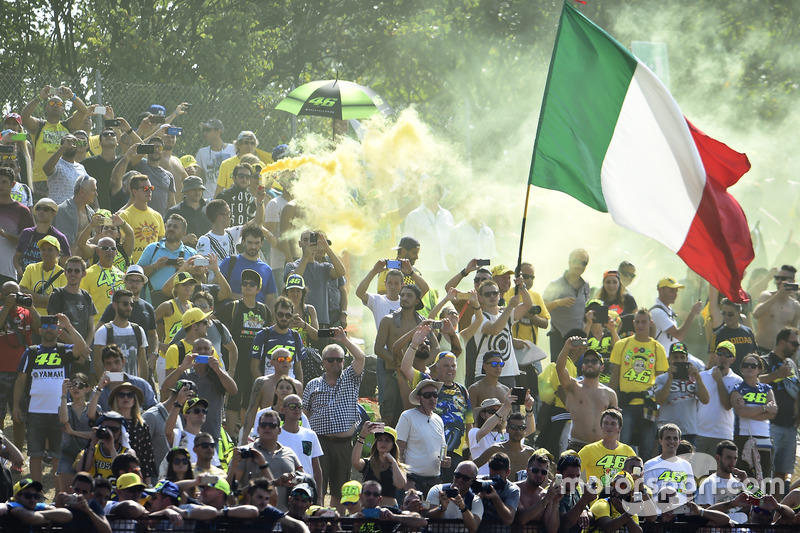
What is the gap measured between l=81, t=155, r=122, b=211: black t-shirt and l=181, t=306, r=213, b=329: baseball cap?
339 centimetres

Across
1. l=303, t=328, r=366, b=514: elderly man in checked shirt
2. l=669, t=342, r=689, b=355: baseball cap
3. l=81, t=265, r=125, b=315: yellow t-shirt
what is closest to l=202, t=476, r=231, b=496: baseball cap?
l=303, t=328, r=366, b=514: elderly man in checked shirt

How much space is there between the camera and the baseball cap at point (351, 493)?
8883mm

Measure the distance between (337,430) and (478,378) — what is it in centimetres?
172

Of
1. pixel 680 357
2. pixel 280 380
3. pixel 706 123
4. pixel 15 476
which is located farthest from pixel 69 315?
pixel 706 123

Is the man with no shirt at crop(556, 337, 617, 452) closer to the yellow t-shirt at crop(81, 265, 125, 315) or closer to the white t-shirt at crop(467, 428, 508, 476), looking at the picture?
the white t-shirt at crop(467, 428, 508, 476)

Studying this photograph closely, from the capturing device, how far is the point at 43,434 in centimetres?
1047

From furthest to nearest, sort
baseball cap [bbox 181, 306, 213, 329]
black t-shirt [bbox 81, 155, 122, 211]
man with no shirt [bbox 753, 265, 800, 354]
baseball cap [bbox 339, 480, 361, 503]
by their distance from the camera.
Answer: black t-shirt [bbox 81, 155, 122, 211]
man with no shirt [bbox 753, 265, 800, 354]
baseball cap [bbox 181, 306, 213, 329]
baseball cap [bbox 339, 480, 361, 503]

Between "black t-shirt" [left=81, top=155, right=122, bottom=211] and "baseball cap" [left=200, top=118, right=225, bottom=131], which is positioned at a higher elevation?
"baseball cap" [left=200, top=118, right=225, bottom=131]

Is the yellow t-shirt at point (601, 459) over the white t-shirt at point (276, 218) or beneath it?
beneath

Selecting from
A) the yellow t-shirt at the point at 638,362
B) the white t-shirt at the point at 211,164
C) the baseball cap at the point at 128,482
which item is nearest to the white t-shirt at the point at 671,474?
the yellow t-shirt at the point at 638,362

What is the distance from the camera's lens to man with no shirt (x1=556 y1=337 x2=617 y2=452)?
11281 mm

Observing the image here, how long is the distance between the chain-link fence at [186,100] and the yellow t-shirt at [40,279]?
4.48 metres

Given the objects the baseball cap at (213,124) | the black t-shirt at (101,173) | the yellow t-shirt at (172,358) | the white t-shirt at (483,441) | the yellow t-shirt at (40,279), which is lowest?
the white t-shirt at (483,441)

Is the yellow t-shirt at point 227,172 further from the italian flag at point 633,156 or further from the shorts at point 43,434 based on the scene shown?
the italian flag at point 633,156
